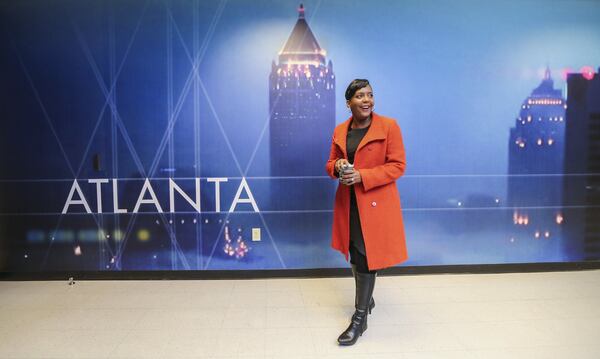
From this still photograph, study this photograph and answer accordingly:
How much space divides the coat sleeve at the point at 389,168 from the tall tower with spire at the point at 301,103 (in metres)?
1.06

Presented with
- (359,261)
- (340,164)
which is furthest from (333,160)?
(359,261)

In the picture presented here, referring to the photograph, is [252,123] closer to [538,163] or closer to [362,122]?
[362,122]

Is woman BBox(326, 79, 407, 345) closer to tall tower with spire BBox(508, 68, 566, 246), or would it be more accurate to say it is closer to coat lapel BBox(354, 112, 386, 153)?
coat lapel BBox(354, 112, 386, 153)

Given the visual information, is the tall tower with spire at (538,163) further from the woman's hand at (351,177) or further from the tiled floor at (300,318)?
the woman's hand at (351,177)

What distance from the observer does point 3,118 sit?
3.02 meters

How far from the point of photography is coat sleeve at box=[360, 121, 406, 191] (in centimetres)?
195

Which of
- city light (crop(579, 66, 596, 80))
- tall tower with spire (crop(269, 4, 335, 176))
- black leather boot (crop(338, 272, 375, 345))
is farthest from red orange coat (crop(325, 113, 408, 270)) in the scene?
city light (crop(579, 66, 596, 80))

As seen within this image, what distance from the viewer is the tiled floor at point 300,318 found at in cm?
198

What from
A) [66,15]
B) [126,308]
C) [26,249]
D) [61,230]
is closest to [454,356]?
[126,308]

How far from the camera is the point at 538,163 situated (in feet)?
10.5

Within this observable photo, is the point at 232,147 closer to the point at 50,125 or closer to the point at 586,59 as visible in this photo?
the point at 50,125

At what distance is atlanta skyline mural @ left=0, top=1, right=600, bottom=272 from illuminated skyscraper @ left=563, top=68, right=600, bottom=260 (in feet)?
0.09

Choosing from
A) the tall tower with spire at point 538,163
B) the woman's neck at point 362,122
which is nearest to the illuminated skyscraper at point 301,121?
the woman's neck at point 362,122

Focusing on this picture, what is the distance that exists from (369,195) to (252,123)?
4.60 feet
